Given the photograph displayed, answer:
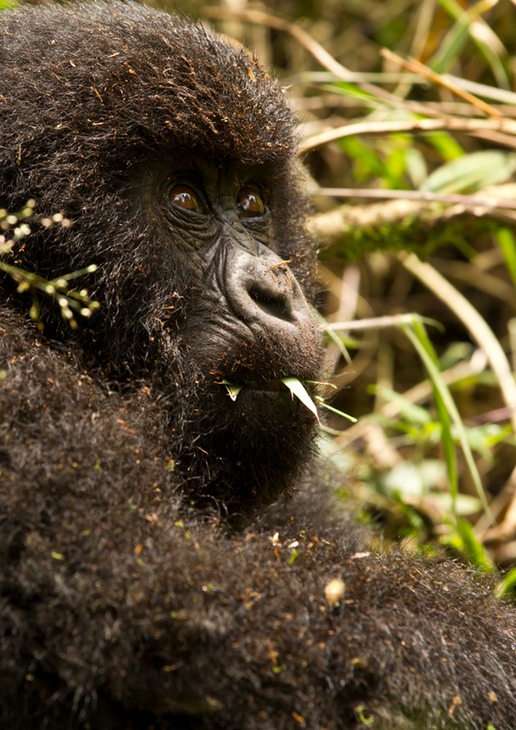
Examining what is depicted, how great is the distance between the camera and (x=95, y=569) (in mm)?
1727

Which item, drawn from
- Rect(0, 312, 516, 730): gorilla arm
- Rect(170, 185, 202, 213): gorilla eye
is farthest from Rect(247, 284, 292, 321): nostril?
Rect(0, 312, 516, 730): gorilla arm

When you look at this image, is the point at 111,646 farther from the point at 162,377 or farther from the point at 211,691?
the point at 162,377

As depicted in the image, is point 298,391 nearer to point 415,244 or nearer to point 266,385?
point 266,385

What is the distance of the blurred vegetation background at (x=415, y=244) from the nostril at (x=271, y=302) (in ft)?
1.68

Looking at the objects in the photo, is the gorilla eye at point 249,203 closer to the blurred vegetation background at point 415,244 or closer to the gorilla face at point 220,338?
the gorilla face at point 220,338

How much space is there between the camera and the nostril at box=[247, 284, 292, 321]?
7.84ft

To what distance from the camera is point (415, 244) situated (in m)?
4.04

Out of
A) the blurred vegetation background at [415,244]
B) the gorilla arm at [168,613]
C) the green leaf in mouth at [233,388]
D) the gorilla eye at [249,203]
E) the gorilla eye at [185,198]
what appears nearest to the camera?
the gorilla arm at [168,613]

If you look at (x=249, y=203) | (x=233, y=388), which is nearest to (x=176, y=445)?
(x=233, y=388)

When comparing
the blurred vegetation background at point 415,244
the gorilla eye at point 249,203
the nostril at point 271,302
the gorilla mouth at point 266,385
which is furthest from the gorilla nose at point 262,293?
the blurred vegetation background at point 415,244

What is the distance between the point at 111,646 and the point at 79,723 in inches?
8.5

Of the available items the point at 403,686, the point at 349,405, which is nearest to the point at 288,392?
the point at 403,686

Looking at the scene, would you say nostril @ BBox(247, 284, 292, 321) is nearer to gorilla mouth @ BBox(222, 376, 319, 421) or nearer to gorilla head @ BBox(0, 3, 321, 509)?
gorilla head @ BBox(0, 3, 321, 509)

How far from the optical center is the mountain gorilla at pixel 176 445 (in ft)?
5.64
